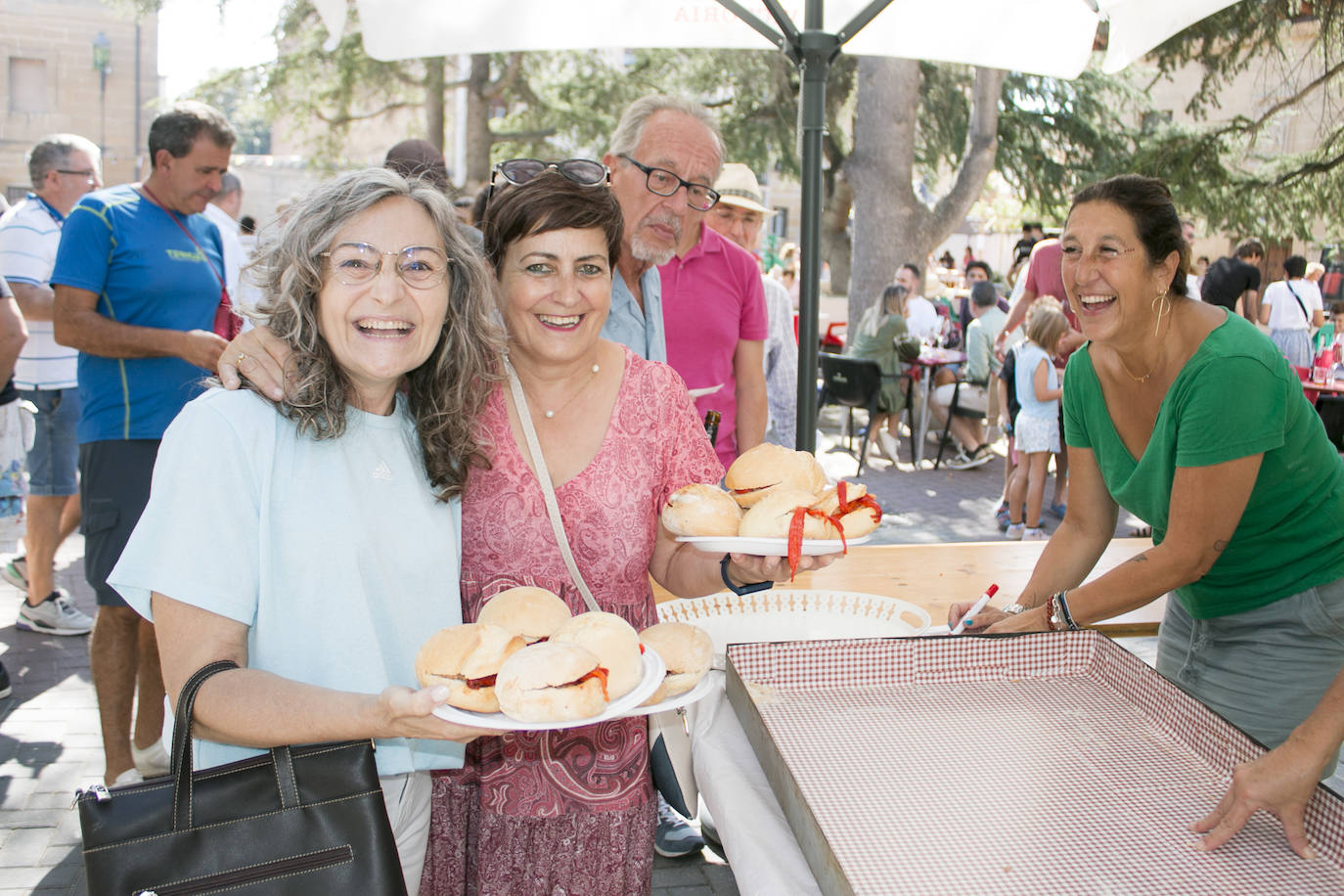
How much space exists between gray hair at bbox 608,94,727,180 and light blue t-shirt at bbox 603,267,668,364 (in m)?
0.41

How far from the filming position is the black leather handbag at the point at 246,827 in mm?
1255

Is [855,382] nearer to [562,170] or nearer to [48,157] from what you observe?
[48,157]

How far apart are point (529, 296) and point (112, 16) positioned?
107 ft

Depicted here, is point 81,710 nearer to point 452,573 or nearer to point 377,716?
point 452,573

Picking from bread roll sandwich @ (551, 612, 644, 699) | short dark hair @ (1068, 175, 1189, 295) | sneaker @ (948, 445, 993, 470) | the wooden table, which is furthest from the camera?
sneaker @ (948, 445, 993, 470)

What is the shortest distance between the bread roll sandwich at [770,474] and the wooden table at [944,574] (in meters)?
0.88

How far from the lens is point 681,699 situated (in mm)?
1416

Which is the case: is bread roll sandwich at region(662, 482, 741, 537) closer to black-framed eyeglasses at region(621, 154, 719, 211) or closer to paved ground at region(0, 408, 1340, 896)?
black-framed eyeglasses at region(621, 154, 719, 211)

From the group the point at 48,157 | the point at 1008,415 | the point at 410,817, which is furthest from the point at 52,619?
the point at 1008,415

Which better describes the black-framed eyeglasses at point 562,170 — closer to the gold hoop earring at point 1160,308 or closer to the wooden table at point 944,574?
the wooden table at point 944,574

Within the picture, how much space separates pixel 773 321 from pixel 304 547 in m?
3.97

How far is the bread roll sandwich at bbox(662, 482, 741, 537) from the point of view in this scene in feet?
5.40

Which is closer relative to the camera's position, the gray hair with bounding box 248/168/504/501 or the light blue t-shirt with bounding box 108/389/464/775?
the light blue t-shirt with bounding box 108/389/464/775

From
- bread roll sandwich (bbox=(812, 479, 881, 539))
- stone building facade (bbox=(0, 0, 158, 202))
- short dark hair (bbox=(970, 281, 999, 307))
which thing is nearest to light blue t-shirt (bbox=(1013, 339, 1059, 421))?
short dark hair (bbox=(970, 281, 999, 307))
